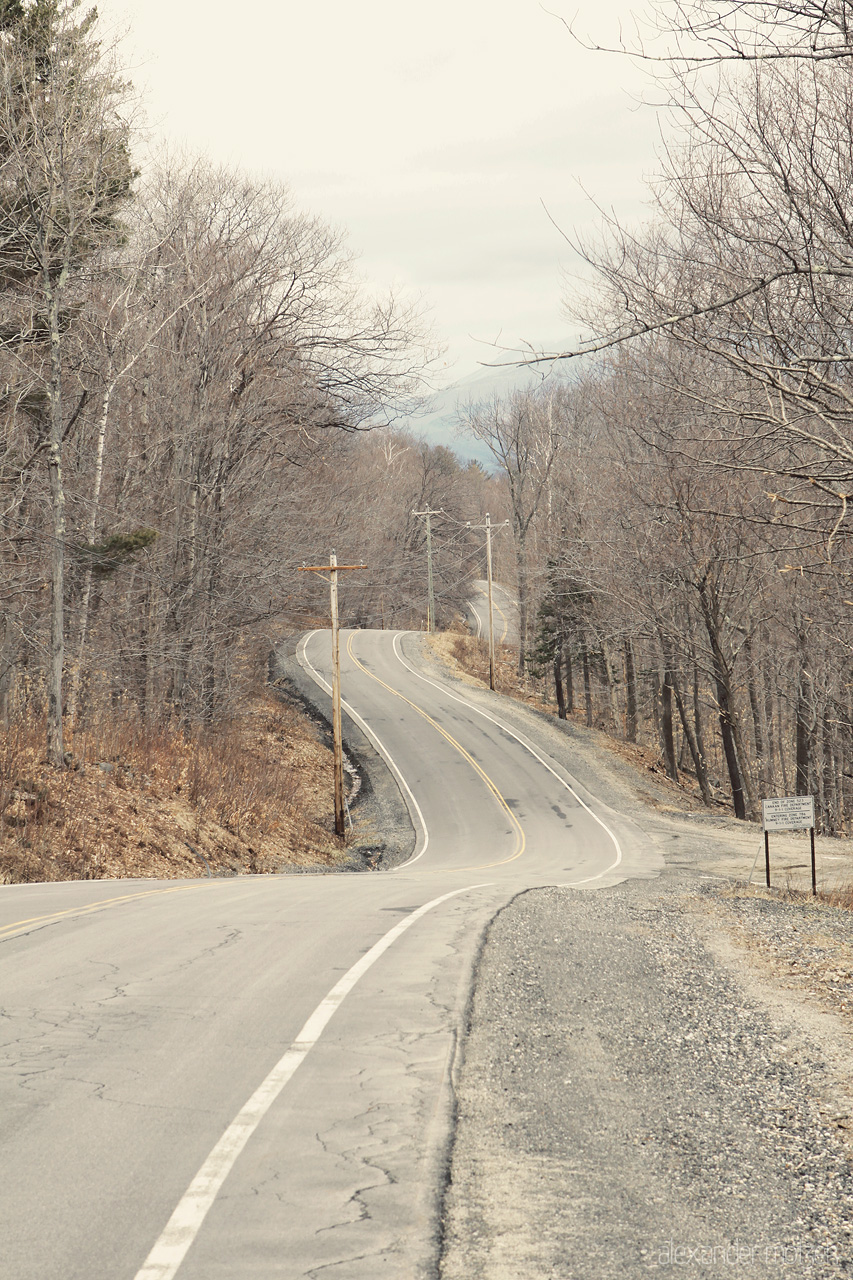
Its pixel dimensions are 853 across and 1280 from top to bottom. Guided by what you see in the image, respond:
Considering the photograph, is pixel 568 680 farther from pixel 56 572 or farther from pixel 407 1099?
pixel 407 1099

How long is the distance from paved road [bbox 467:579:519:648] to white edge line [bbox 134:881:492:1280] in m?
64.8

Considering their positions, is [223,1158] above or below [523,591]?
below

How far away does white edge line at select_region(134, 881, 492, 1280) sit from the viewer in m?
3.22

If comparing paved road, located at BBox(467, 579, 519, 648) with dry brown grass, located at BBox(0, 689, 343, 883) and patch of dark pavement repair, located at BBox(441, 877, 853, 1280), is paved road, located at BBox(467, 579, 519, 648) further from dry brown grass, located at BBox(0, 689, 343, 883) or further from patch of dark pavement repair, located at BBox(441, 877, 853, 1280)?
patch of dark pavement repair, located at BBox(441, 877, 853, 1280)

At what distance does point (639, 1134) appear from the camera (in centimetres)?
437

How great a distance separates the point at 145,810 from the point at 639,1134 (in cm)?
1636

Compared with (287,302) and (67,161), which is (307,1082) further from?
(287,302)

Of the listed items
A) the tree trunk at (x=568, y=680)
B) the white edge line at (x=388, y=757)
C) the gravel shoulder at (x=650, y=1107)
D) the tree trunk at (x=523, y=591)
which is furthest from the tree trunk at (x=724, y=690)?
the tree trunk at (x=523, y=591)

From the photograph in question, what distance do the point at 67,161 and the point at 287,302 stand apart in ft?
37.5

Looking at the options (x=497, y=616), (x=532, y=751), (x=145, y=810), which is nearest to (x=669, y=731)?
(x=532, y=751)

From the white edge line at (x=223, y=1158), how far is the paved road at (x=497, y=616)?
213 ft

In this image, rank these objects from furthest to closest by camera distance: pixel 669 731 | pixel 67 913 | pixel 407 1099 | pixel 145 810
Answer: pixel 669 731 < pixel 145 810 < pixel 67 913 < pixel 407 1099

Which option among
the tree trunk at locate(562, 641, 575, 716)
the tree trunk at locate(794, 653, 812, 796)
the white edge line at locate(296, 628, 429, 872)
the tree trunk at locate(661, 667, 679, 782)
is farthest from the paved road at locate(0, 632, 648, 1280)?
the tree trunk at locate(562, 641, 575, 716)

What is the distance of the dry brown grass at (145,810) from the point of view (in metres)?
16.0
